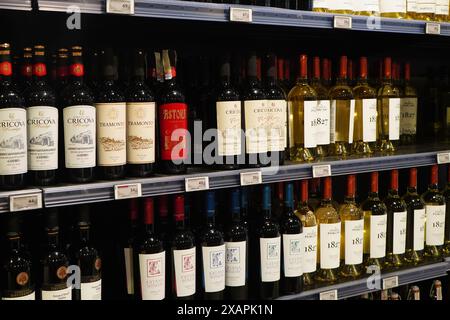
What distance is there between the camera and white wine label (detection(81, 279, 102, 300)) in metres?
1.61

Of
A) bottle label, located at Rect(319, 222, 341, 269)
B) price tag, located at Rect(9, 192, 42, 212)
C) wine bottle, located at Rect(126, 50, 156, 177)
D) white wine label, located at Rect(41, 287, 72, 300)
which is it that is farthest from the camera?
bottle label, located at Rect(319, 222, 341, 269)

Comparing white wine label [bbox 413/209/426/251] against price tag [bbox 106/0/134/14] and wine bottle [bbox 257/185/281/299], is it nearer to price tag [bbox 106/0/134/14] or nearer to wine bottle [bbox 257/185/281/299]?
wine bottle [bbox 257/185/281/299]

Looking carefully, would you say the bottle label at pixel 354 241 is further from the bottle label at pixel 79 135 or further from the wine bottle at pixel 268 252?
the bottle label at pixel 79 135

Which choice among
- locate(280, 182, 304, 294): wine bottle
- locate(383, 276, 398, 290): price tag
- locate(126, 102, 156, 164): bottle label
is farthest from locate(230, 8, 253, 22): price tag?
locate(383, 276, 398, 290): price tag

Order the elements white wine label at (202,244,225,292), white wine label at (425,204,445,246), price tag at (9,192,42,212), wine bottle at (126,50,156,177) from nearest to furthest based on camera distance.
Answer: price tag at (9,192,42,212)
wine bottle at (126,50,156,177)
white wine label at (202,244,225,292)
white wine label at (425,204,445,246)

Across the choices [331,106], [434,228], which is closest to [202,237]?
[331,106]

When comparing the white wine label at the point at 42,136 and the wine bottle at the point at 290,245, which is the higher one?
the white wine label at the point at 42,136

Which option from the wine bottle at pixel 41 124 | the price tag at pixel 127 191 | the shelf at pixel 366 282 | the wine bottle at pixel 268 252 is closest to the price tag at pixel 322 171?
the wine bottle at pixel 268 252

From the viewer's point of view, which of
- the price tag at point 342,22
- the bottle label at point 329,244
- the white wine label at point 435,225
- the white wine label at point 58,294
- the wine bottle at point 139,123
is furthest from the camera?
the white wine label at point 435,225

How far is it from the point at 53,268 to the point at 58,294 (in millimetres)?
75

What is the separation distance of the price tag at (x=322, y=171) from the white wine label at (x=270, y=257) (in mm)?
259

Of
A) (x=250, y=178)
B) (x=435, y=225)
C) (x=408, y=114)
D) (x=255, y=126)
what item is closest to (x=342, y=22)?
(x=255, y=126)

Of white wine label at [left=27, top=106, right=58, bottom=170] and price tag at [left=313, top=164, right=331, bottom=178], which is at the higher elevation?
white wine label at [left=27, top=106, right=58, bottom=170]

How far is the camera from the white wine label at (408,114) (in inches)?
97.5
